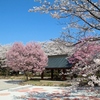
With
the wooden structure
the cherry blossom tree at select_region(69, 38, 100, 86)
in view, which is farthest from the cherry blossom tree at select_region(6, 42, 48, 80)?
the cherry blossom tree at select_region(69, 38, 100, 86)

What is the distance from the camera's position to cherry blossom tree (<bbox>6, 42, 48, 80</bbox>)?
1841 centimetres

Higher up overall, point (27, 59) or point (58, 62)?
point (27, 59)

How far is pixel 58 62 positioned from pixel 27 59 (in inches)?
136

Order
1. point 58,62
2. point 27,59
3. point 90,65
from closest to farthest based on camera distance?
point 90,65
point 27,59
point 58,62

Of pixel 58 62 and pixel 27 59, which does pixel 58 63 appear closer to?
pixel 58 62

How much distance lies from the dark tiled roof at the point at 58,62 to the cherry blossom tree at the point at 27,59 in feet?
3.38

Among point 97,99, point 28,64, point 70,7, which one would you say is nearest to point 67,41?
point 70,7

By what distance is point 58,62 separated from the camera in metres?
20.4

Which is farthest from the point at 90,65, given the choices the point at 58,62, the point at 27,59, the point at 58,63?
the point at 58,62

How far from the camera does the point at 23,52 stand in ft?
62.7

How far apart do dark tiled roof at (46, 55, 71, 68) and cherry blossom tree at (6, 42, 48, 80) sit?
103 cm

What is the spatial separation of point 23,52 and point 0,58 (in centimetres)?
1093

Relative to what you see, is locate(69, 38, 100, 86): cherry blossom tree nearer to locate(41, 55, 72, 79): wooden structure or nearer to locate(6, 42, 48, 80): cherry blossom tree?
locate(6, 42, 48, 80): cherry blossom tree

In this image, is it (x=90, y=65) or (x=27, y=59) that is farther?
(x=27, y=59)
